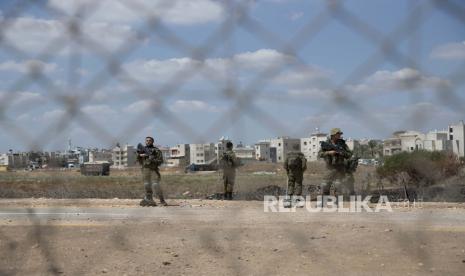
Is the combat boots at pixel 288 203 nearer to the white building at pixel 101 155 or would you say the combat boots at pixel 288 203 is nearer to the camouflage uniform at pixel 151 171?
the camouflage uniform at pixel 151 171

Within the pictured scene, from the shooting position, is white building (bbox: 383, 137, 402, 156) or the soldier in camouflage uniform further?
the soldier in camouflage uniform

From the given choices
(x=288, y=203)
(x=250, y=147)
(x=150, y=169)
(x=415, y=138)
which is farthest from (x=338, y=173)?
(x=415, y=138)

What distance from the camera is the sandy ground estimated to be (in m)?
4.88

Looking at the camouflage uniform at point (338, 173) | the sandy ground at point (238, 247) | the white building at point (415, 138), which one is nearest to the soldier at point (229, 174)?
the camouflage uniform at point (338, 173)

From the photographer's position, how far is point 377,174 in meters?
15.0

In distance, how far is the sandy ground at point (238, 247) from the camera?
16.0 feet

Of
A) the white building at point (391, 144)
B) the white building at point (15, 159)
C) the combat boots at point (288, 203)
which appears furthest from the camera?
the combat boots at point (288, 203)

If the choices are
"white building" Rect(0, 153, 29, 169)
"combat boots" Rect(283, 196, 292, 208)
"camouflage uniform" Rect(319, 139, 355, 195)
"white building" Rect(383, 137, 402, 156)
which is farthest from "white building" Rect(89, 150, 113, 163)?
"combat boots" Rect(283, 196, 292, 208)

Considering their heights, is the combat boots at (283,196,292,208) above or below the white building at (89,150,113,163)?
below

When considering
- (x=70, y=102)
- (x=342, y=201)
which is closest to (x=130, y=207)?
(x=342, y=201)

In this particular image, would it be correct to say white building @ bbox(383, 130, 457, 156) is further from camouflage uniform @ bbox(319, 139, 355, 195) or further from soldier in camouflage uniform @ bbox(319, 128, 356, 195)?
camouflage uniform @ bbox(319, 139, 355, 195)

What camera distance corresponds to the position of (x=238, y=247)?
561 centimetres

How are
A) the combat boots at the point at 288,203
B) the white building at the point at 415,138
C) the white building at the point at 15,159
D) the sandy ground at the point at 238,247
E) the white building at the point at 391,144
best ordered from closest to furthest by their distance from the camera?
the white building at the point at 415,138
the white building at the point at 391,144
the white building at the point at 15,159
the sandy ground at the point at 238,247
the combat boots at the point at 288,203

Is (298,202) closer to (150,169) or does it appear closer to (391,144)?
(150,169)
